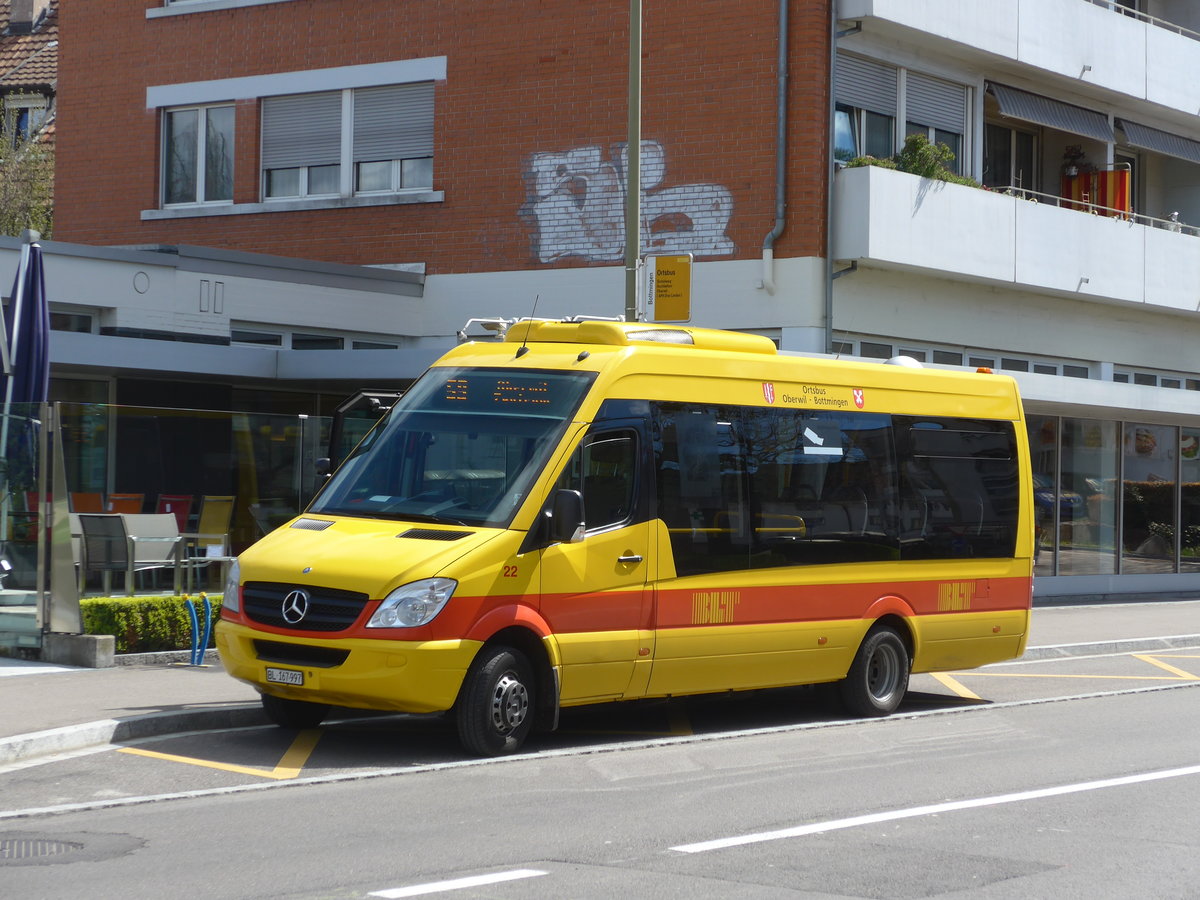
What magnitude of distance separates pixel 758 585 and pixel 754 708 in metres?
1.90

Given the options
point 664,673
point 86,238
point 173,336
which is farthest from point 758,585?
point 86,238

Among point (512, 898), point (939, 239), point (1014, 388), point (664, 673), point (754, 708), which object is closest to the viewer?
point (512, 898)

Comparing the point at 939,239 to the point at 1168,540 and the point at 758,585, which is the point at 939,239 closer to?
the point at 1168,540

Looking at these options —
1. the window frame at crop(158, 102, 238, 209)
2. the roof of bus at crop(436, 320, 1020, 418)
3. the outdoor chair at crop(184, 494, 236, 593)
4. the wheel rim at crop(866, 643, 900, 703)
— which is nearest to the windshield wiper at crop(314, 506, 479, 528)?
the roof of bus at crop(436, 320, 1020, 418)

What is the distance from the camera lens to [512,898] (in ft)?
21.1

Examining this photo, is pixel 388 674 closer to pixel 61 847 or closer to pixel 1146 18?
pixel 61 847

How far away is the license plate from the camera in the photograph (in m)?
9.84

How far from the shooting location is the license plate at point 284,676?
984 centimetres

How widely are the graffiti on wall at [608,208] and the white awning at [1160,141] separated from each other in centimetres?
970

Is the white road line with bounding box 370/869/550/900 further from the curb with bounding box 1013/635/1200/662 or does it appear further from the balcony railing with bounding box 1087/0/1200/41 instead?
the balcony railing with bounding box 1087/0/1200/41

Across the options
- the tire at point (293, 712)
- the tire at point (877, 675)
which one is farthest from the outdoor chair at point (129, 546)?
the tire at point (877, 675)

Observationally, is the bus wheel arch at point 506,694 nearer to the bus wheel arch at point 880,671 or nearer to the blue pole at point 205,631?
the bus wheel arch at point 880,671

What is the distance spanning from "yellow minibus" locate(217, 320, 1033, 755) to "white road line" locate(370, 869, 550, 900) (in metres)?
2.82

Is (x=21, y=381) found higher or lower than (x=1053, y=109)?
lower
